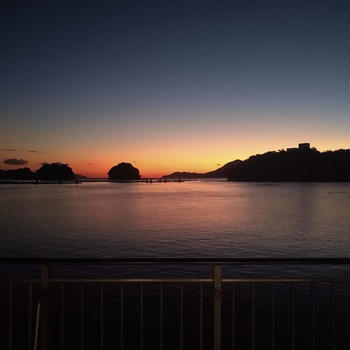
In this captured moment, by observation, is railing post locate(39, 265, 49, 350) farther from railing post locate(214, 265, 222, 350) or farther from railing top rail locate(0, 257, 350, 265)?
railing post locate(214, 265, 222, 350)

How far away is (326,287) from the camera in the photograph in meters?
15.9

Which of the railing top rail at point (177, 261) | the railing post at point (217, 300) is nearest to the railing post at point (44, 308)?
the railing top rail at point (177, 261)

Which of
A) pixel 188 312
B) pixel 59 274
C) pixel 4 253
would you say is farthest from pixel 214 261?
pixel 4 253

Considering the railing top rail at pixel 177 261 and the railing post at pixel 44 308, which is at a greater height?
the railing top rail at pixel 177 261

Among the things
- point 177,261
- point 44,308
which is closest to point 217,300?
point 177,261

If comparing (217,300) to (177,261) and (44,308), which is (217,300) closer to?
(177,261)

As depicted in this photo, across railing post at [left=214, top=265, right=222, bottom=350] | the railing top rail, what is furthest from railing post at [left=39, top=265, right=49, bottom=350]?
railing post at [left=214, top=265, right=222, bottom=350]

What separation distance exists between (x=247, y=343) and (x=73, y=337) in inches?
202

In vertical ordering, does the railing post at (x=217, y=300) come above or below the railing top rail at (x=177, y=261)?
below

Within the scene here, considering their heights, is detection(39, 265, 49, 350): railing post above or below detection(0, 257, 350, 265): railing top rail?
below

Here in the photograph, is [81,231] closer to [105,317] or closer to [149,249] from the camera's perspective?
[149,249]

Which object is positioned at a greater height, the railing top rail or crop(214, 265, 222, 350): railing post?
the railing top rail

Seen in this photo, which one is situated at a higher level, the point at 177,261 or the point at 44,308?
the point at 177,261

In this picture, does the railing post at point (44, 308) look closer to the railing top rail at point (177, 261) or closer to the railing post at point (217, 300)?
the railing top rail at point (177, 261)
